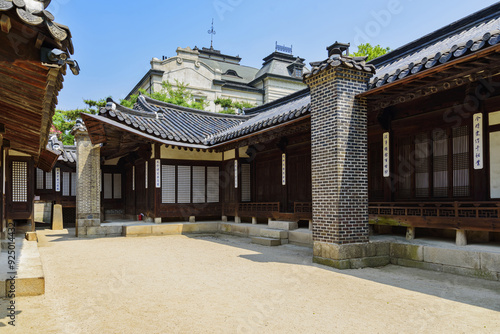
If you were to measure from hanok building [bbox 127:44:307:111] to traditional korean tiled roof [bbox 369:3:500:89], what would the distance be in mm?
23523

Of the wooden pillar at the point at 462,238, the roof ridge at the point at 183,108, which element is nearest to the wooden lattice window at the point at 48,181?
the roof ridge at the point at 183,108

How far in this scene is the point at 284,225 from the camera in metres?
12.3

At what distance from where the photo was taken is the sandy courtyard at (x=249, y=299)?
439cm

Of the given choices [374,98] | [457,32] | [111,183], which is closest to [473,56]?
[374,98]

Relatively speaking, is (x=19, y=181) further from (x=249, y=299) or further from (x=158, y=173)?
(x=249, y=299)

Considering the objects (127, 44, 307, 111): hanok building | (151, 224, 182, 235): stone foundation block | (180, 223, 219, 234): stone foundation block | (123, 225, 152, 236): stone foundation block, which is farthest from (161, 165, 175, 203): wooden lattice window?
(127, 44, 307, 111): hanok building

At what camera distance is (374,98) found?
27.3ft

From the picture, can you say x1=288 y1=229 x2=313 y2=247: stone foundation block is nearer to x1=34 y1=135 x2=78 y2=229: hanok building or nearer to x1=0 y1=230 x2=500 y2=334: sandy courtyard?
x1=0 y1=230 x2=500 y2=334: sandy courtyard

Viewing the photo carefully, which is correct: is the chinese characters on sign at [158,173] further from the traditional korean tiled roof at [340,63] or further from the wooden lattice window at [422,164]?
the wooden lattice window at [422,164]

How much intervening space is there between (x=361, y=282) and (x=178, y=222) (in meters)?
10.6

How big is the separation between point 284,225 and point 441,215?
5.25 m

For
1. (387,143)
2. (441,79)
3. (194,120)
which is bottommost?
(387,143)

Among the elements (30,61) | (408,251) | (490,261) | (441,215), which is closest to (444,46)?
(441,215)

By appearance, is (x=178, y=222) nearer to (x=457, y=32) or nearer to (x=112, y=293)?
(x=112, y=293)
